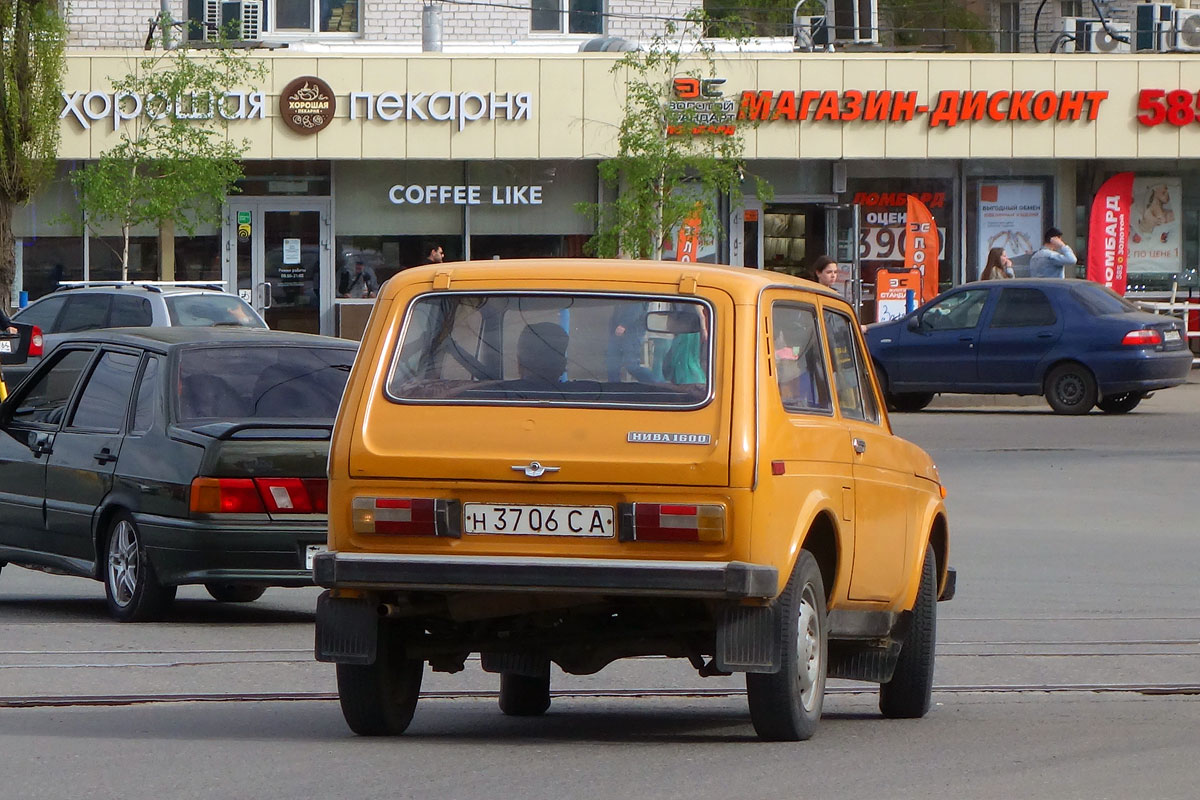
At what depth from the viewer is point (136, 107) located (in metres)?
29.3

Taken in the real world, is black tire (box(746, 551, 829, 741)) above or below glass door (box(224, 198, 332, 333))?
below

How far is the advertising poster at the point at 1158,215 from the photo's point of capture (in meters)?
32.0

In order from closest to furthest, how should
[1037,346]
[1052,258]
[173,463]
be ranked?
1. [173,463]
2. [1037,346]
3. [1052,258]

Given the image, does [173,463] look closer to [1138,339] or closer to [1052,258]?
[1138,339]

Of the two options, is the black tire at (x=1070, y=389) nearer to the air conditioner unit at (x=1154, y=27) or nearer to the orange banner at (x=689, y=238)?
the orange banner at (x=689, y=238)

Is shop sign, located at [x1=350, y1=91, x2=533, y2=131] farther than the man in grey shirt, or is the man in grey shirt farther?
shop sign, located at [x1=350, y1=91, x2=533, y2=131]

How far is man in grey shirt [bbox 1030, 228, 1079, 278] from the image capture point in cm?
2834

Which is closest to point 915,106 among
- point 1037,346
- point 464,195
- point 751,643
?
point 464,195

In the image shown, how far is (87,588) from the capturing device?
12.1 meters

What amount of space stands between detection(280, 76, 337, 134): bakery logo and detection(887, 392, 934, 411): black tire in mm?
9659

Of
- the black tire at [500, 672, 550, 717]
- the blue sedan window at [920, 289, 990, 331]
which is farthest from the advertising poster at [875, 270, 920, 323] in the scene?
the black tire at [500, 672, 550, 717]

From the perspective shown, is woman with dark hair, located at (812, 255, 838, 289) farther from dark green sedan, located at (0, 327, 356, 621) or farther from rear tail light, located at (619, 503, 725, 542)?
rear tail light, located at (619, 503, 725, 542)

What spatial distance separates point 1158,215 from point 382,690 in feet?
90.0

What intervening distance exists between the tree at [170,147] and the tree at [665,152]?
203 inches
